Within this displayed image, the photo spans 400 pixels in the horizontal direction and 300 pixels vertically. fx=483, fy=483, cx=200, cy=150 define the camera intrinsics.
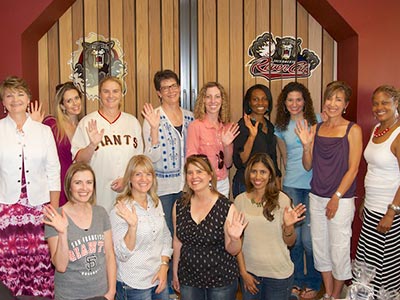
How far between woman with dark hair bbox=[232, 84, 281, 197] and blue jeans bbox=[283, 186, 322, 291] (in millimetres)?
262

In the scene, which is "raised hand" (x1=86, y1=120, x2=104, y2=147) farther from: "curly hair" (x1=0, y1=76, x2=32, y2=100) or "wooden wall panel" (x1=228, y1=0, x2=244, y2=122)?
"wooden wall panel" (x1=228, y1=0, x2=244, y2=122)

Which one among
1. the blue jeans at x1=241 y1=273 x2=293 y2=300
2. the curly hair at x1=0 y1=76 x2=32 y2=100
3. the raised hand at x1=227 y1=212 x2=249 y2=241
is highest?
the curly hair at x1=0 y1=76 x2=32 y2=100

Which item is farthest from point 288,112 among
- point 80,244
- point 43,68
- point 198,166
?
point 43,68

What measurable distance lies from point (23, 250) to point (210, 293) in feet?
4.11

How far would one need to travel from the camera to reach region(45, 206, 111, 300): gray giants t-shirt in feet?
8.74

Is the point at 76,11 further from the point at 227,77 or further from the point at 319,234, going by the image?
the point at 319,234

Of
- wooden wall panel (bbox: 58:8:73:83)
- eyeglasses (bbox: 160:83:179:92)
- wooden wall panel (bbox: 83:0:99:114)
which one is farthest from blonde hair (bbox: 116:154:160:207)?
wooden wall panel (bbox: 83:0:99:114)

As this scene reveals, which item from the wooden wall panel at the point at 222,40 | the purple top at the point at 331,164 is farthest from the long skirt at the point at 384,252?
the wooden wall panel at the point at 222,40

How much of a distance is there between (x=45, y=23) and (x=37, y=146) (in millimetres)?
1497

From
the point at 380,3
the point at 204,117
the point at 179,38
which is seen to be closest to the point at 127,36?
the point at 179,38

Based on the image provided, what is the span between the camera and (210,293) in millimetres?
2832

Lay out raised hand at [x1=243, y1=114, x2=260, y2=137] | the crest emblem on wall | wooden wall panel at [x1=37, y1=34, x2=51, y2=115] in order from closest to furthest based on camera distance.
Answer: raised hand at [x1=243, y1=114, x2=260, y2=137] → wooden wall panel at [x1=37, y1=34, x2=51, y2=115] → the crest emblem on wall

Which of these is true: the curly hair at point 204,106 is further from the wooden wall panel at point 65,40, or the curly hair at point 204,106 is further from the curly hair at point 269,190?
the wooden wall panel at point 65,40

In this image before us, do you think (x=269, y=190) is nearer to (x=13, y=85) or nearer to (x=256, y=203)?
(x=256, y=203)
